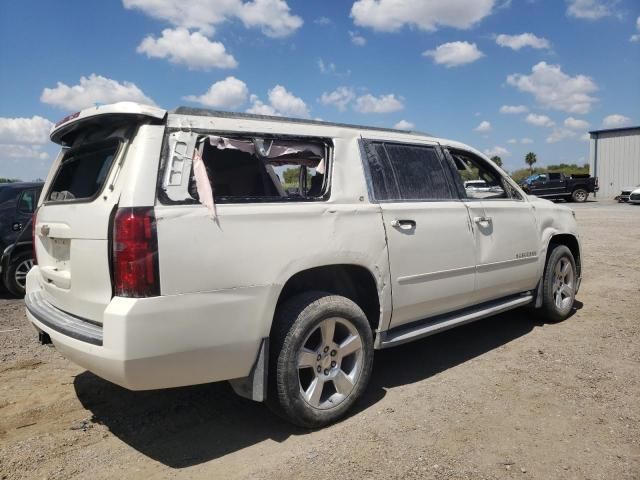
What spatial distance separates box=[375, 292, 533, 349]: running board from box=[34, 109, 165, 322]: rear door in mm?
1933

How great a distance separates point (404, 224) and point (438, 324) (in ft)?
2.93

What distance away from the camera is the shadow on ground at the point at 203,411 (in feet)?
10.3

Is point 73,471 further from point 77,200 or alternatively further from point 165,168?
point 165,168

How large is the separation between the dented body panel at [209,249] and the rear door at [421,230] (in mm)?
17

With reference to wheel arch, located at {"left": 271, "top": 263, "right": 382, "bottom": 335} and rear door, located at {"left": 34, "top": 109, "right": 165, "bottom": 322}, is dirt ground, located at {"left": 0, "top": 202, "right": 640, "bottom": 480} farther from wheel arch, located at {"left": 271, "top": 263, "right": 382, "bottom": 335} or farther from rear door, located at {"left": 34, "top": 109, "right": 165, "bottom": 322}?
rear door, located at {"left": 34, "top": 109, "right": 165, "bottom": 322}

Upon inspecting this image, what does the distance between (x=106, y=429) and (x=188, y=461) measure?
29.4 inches

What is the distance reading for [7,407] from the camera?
11.9 feet

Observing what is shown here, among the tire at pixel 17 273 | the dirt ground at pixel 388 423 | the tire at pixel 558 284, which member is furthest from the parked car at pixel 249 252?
the tire at pixel 17 273

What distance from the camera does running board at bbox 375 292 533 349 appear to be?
374 centimetres

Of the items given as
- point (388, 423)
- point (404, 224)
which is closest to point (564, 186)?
point (404, 224)

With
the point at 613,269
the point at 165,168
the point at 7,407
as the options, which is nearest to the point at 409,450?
the point at 165,168

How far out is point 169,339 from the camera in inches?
104

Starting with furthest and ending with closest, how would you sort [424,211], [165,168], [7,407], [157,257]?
[424,211] < [7,407] < [165,168] < [157,257]

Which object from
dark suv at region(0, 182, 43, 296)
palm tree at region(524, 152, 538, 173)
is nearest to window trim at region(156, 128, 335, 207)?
dark suv at region(0, 182, 43, 296)
